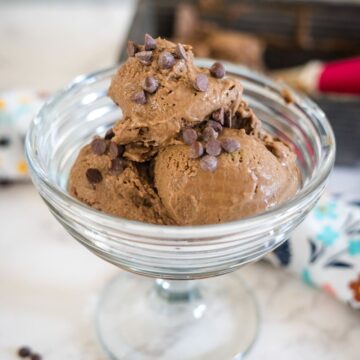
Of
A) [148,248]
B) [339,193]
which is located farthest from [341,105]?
[148,248]

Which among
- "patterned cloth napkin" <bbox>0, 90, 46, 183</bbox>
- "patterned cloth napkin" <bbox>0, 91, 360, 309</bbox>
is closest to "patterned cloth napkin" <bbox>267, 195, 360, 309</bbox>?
"patterned cloth napkin" <bbox>0, 91, 360, 309</bbox>

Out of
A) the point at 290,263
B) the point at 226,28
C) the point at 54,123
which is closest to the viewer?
the point at 54,123

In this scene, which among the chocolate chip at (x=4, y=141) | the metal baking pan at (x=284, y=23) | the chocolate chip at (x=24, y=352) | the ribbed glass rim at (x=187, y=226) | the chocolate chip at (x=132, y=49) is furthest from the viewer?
the metal baking pan at (x=284, y=23)

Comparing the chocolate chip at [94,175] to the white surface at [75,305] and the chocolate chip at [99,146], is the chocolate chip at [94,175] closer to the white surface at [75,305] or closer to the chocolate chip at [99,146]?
Result: the chocolate chip at [99,146]

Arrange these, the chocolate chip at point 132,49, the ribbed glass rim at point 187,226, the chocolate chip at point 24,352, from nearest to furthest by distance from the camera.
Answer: the ribbed glass rim at point 187,226 → the chocolate chip at point 132,49 → the chocolate chip at point 24,352

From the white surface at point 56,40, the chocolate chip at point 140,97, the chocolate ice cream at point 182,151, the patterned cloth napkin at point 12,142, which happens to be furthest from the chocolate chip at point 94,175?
the white surface at point 56,40

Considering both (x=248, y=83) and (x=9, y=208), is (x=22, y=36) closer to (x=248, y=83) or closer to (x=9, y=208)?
(x=9, y=208)

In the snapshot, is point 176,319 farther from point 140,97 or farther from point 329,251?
point 140,97
